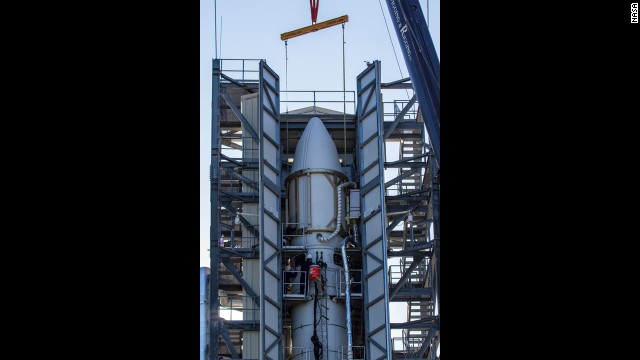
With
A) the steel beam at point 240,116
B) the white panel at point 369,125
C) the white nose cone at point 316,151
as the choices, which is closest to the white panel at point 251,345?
the white nose cone at point 316,151

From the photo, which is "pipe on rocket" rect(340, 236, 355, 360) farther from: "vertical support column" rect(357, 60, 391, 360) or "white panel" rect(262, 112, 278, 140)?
"white panel" rect(262, 112, 278, 140)

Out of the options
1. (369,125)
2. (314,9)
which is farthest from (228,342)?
(314,9)

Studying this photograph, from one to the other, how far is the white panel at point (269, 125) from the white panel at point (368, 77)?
2875 millimetres

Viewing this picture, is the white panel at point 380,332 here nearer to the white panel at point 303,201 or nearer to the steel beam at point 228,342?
the white panel at point 303,201

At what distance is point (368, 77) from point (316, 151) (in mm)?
2652

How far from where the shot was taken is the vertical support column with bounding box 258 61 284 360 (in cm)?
2470

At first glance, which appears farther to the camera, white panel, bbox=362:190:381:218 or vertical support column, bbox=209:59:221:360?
white panel, bbox=362:190:381:218

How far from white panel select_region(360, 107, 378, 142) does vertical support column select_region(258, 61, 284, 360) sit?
8.32 feet

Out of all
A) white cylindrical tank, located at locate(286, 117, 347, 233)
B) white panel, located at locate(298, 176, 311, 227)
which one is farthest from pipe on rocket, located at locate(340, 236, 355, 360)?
white panel, located at locate(298, 176, 311, 227)

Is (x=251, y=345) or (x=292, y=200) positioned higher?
(x=292, y=200)

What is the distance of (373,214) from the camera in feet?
84.8
